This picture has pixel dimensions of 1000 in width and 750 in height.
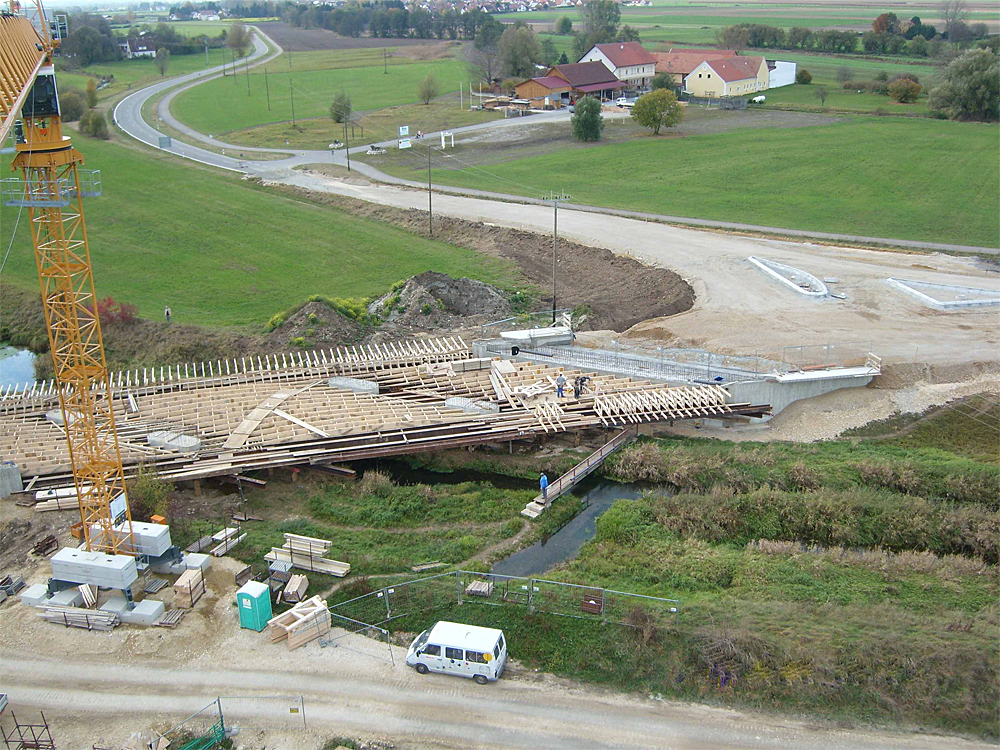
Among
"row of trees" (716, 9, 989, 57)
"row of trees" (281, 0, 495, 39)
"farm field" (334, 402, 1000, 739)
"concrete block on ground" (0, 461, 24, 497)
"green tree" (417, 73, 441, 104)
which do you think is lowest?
"farm field" (334, 402, 1000, 739)

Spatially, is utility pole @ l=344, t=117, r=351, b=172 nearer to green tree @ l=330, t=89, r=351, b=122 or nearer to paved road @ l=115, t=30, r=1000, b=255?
paved road @ l=115, t=30, r=1000, b=255

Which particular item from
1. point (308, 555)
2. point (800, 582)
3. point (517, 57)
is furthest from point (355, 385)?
point (517, 57)

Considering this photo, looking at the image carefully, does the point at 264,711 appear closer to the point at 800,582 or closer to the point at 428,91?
the point at 800,582

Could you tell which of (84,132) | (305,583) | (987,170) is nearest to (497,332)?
(305,583)

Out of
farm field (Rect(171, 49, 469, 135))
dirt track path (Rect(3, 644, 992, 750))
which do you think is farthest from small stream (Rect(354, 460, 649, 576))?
farm field (Rect(171, 49, 469, 135))

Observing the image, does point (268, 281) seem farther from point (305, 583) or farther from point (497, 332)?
point (305, 583)
